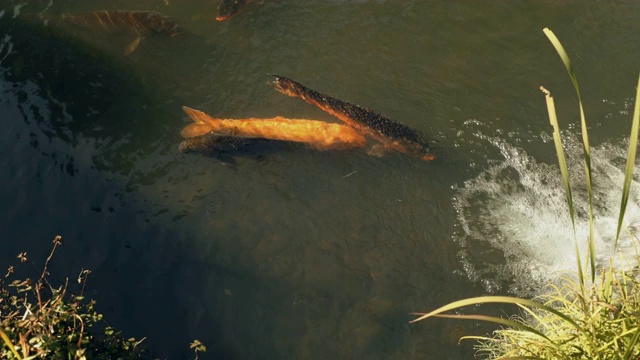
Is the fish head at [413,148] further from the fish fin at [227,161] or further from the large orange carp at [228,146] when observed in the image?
the fish fin at [227,161]

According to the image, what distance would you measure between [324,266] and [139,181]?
2.64m

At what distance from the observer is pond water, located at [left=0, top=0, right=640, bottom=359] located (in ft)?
20.8

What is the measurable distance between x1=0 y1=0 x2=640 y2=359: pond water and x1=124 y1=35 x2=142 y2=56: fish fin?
0.14 metres

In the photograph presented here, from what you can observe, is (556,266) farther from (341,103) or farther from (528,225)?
(341,103)

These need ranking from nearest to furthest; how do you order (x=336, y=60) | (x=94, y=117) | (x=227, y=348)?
(x=227, y=348) → (x=94, y=117) → (x=336, y=60)

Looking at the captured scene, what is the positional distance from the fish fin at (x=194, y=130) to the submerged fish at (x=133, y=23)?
2211 mm

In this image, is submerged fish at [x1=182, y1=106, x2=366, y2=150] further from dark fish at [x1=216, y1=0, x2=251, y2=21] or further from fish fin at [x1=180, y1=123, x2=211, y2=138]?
dark fish at [x1=216, y1=0, x2=251, y2=21]

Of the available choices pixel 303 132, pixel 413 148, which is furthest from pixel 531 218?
pixel 303 132

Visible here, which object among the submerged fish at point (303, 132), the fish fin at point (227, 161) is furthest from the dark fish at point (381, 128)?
the fish fin at point (227, 161)

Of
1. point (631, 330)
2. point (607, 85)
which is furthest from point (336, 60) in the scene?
point (631, 330)

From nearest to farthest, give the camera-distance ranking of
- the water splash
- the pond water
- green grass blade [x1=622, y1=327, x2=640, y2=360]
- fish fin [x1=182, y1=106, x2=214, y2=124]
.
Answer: green grass blade [x1=622, y1=327, x2=640, y2=360] < the pond water < the water splash < fish fin [x1=182, y1=106, x2=214, y2=124]

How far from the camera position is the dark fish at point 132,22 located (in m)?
9.48

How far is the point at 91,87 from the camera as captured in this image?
28.6 feet

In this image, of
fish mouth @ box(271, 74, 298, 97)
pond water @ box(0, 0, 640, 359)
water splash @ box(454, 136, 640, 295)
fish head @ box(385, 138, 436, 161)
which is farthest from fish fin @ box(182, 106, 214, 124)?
water splash @ box(454, 136, 640, 295)
